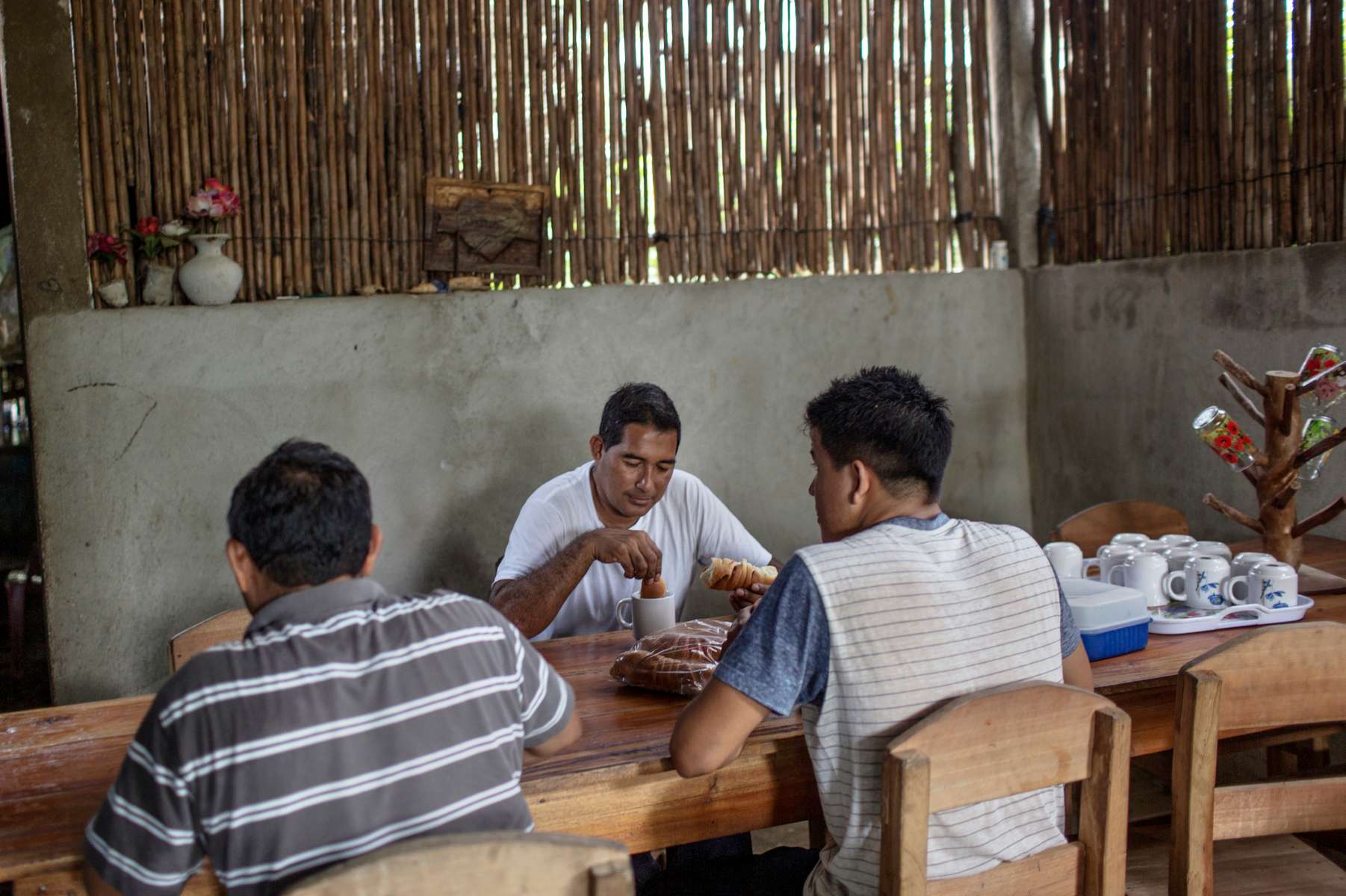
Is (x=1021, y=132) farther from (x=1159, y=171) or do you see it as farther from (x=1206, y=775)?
(x=1206, y=775)

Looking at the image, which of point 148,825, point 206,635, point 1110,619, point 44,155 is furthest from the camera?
point 44,155

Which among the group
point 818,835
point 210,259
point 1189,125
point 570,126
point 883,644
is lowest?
point 818,835

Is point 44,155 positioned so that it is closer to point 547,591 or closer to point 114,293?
point 114,293

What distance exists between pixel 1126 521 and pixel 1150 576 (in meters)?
1.02

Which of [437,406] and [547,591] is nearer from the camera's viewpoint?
[547,591]

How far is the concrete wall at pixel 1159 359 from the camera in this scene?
141 inches

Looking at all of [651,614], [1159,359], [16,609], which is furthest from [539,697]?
[16,609]

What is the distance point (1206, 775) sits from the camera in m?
1.89

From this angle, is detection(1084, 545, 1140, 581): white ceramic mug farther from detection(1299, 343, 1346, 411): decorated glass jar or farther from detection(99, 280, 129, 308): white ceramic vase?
detection(99, 280, 129, 308): white ceramic vase

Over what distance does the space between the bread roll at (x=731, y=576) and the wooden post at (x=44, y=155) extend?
244cm

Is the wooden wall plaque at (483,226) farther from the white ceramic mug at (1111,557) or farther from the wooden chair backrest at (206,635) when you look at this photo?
the white ceramic mug at (1111,557)

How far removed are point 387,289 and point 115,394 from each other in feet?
3.26

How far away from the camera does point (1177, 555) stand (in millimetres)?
2809

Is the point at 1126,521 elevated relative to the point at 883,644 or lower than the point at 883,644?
lower
